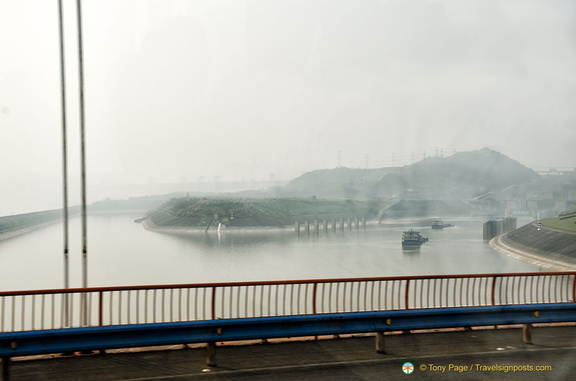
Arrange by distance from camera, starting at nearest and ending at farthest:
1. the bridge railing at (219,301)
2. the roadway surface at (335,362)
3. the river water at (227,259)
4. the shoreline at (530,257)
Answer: the roadway surface at (335,362)
the bridge railing at (219,301)
the river water at (227,259)
the shoreline at (530,257)

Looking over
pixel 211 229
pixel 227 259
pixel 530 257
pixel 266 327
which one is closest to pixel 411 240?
pixel 530 257

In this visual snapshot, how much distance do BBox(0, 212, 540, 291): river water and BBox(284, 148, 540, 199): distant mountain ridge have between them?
224ft

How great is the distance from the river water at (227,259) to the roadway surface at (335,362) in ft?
100

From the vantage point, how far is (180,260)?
53.6 m

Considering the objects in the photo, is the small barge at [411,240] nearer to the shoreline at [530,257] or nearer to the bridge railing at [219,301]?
the shoreline at [530,257]

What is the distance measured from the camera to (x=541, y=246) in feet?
220

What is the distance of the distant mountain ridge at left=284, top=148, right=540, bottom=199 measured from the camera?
14750 cm

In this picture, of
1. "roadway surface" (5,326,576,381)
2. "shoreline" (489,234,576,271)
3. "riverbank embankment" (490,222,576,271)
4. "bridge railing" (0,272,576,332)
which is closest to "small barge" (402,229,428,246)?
"shoreline" (489,234,576,271)

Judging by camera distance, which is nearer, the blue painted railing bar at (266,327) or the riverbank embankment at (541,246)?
the blue painted railing bar at (266,327)

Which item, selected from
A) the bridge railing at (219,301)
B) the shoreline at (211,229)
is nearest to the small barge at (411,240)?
the shoreline at (211,229)

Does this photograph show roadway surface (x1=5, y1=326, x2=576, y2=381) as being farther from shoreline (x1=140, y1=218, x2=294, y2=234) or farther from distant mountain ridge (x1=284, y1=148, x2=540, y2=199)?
distant mountain ridge (x1=284, y1=148, x2=540, y2=199)

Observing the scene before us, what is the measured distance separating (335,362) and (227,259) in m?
46.0

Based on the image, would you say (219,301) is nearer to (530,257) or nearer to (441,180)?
(530,257)

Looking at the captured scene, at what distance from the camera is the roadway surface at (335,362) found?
6.91m
